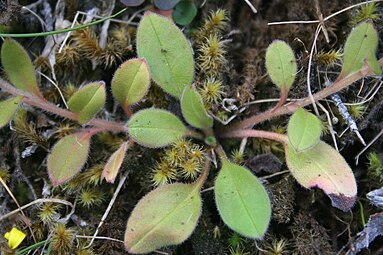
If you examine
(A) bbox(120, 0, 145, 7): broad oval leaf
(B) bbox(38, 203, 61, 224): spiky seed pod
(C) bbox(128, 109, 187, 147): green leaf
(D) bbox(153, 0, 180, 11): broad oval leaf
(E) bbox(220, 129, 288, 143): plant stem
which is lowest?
(B) bbox(38, 203, 61, 224): spiky seed pod

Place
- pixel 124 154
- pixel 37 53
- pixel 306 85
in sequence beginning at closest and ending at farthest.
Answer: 1. pixel 124 154
2. pixel 306 85
3. pixel 37 53

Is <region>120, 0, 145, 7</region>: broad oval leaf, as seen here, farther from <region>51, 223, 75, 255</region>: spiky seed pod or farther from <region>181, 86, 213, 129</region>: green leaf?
<region>51, 223, 75, 255</region>: spiky seed pod

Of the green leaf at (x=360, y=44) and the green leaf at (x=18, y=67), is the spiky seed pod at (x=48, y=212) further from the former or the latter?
the green leaf at (x=360, y=44)

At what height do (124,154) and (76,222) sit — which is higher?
(124,154)

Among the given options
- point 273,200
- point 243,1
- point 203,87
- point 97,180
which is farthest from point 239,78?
point 97,180

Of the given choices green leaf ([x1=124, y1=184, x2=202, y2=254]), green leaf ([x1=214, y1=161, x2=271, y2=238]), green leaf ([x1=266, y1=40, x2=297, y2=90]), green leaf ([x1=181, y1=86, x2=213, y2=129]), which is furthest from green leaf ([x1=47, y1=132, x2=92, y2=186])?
green leaf ([x1=266, y1=40, x2=297, y2=90])

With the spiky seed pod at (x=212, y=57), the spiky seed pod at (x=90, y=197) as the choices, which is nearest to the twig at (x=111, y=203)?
the spiky seed pod at (x=90, y=197)

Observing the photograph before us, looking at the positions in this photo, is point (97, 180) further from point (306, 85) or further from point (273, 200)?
point (306, 85)
